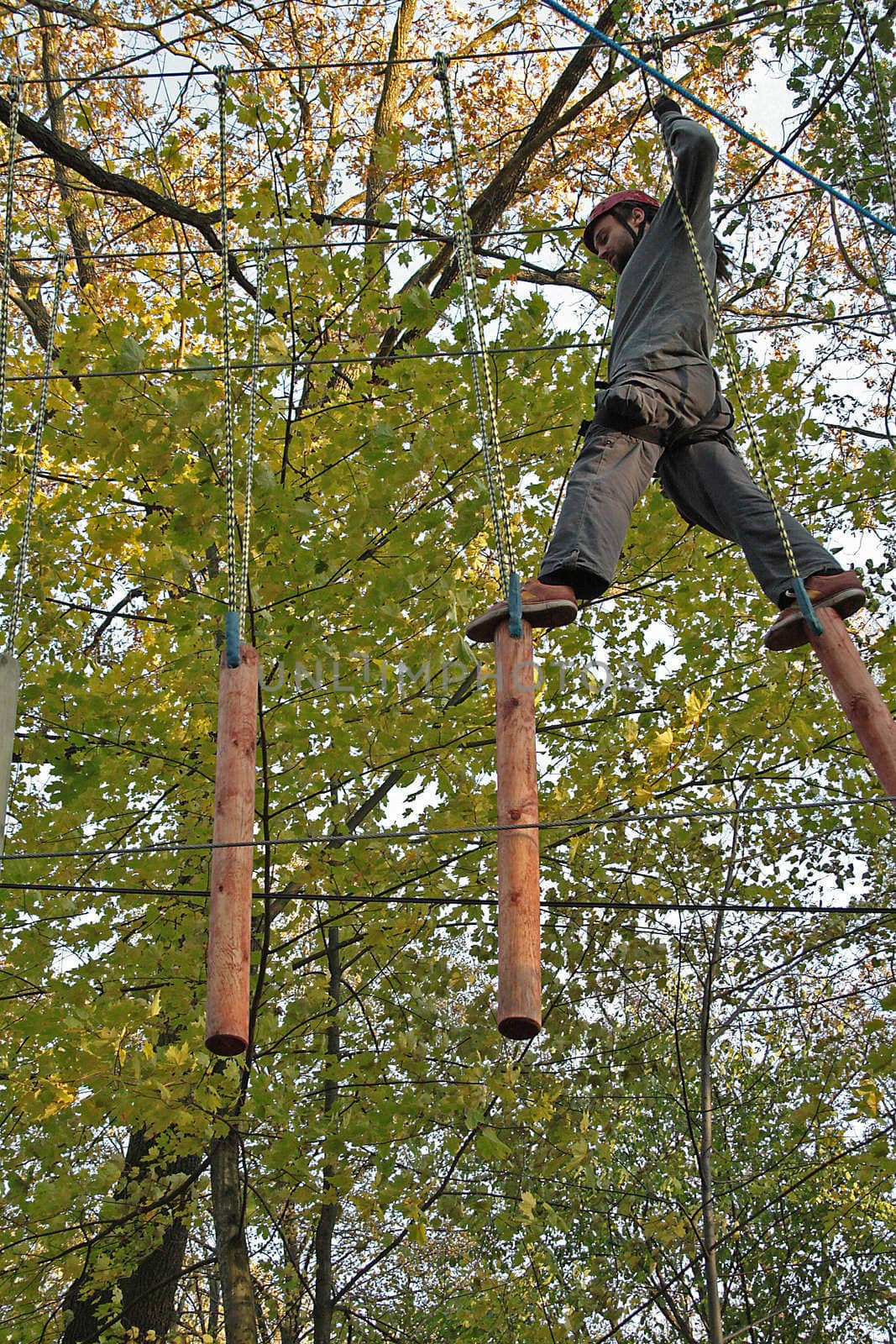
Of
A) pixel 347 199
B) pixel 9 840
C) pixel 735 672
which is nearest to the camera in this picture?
pixel 9 840

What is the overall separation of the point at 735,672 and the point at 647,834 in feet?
3.72

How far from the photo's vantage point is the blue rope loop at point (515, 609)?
329 centimetres

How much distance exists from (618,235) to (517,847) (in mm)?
2686

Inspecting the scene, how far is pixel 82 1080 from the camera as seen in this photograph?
16.8 feet

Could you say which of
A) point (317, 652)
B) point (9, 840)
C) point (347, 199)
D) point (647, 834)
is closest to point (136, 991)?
point (9, 840)

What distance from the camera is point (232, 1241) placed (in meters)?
6.24

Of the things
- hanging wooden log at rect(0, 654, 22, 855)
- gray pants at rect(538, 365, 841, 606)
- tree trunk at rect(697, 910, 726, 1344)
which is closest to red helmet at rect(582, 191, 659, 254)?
gray pants at rect(538, 365, 841, 606)

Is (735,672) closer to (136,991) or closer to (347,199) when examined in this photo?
(136,991)

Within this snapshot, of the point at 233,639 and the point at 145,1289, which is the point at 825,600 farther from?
the point at 145,1289

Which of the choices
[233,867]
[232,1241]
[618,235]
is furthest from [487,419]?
[232,1241]

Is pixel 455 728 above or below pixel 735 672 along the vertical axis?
below

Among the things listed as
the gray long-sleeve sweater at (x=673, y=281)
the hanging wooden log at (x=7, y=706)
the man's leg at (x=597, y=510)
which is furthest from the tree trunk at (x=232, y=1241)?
the gray long-sleeve sweater at (x=673, y=281)

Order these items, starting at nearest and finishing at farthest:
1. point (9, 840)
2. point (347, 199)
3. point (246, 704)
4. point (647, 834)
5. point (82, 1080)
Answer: point (246, 704), point (82, 1080), point (9, 840), point (647, 834), point (347, 199)

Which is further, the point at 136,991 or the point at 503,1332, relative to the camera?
the point at 503,1332
